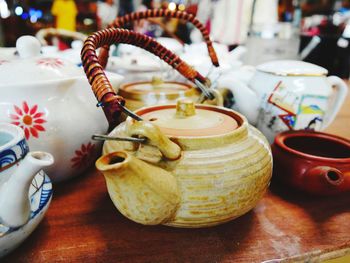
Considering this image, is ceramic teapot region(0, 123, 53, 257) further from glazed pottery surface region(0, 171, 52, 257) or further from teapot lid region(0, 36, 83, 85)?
teapot lid region(0, 36, 83, 85)

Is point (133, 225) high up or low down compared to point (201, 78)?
down

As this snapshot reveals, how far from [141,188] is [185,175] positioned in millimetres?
78

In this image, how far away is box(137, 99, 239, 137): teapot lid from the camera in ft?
1.93

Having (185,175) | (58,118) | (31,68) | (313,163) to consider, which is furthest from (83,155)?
(313,163)

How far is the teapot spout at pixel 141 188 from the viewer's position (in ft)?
1.49

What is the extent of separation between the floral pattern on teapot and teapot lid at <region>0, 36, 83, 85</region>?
0.54m

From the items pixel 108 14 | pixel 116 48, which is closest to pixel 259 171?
pixel 116 48

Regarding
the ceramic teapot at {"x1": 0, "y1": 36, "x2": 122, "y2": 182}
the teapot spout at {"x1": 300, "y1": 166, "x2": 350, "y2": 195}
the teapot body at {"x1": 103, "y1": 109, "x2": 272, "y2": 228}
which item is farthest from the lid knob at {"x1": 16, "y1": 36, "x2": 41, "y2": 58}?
the teapot spout at {"x1": 300, "y1": 166, "x2": 350, "y2": 195}

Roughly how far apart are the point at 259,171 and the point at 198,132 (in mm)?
132

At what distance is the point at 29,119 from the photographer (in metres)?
0.64

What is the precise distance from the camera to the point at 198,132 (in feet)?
1.91

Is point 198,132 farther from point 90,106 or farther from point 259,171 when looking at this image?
point 90,106

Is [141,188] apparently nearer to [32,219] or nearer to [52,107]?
[32,219]

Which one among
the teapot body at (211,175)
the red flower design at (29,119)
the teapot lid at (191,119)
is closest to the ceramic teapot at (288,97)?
the teapot lid at (191,119)
